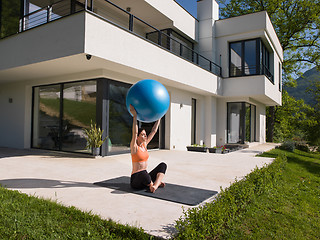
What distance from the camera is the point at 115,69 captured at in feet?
30.4

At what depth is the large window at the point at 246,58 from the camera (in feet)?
50.5

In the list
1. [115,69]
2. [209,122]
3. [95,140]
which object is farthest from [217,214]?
[209,122]

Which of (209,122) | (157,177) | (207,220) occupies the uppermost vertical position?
(209,122)

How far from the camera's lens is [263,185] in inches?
215

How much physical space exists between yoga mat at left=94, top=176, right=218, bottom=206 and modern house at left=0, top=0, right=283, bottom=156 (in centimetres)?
384

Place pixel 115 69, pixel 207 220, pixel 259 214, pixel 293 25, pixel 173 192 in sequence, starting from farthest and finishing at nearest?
pixel 293 25
pixel 115 69
pixel 173 192
pixel 259 214
pixel 207 220

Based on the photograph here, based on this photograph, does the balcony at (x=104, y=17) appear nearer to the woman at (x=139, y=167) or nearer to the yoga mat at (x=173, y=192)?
the woman at (x=139, y=167)

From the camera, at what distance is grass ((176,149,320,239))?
10.1ft

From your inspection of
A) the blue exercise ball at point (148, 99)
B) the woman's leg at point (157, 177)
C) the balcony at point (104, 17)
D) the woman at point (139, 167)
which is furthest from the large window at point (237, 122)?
the blue exercise ball at point (148, 99)

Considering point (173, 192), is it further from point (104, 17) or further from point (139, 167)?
point (104, 17)

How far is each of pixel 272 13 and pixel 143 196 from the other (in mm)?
25478

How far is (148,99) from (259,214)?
2.77m

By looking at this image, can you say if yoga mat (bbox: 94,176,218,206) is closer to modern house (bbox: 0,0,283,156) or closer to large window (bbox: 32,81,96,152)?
modern house (bbox: 0,0,283,156)

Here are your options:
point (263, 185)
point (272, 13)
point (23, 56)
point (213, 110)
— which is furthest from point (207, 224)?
point (272, 13)
